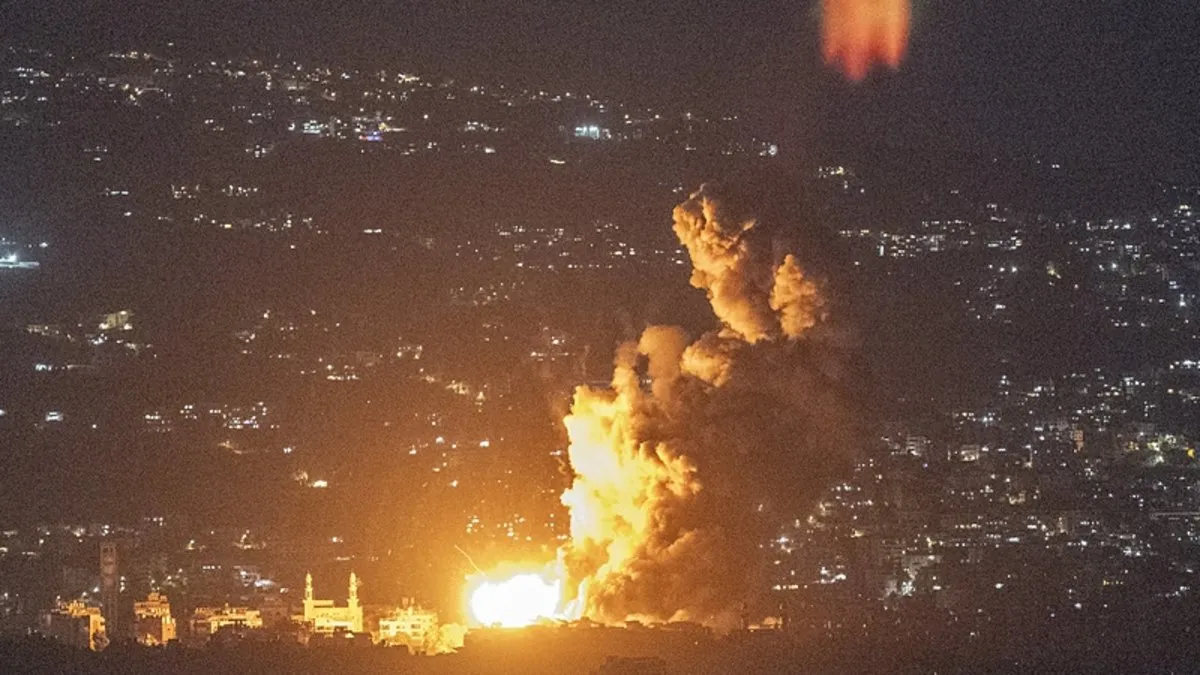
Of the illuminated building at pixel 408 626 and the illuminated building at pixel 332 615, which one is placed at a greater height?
the illuminated building at pixel 332 615

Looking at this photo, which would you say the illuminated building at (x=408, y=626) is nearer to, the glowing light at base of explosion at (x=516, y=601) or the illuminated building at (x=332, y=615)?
the illuminated building at (x=332, y=615)

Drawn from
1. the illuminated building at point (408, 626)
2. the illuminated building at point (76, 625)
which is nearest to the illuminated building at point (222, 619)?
the illuminated building at point (76, 625)

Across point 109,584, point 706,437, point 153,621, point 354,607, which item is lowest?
point 354,607

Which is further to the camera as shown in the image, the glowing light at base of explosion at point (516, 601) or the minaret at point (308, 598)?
the minaret at point (308, 598)

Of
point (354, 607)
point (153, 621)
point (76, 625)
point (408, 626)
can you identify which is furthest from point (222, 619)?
point (408, 626)

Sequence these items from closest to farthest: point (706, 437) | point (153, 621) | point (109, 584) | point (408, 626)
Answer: point (706, 437) → point (408, 626) → point (153, 621) → point (109, 584)

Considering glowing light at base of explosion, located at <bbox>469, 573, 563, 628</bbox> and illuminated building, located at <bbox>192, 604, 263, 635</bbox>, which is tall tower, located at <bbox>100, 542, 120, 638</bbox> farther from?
glowing light at base of explosion, located at <bbox>469, 573, 563, 628</bbox>

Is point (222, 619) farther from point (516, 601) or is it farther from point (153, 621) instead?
point (516, 601)
